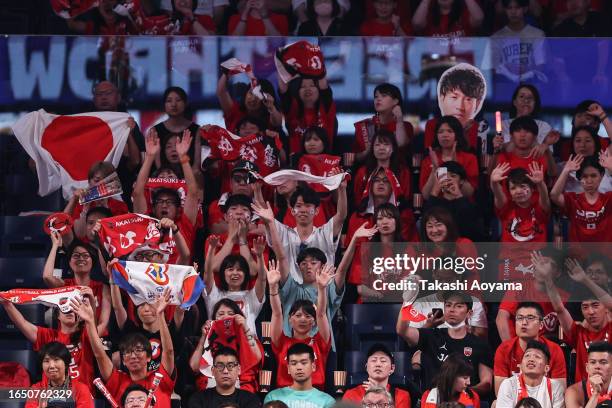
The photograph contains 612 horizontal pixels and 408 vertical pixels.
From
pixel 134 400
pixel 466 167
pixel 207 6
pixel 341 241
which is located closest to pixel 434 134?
pixel 466 167

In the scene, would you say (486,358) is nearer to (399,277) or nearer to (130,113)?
(399,277)

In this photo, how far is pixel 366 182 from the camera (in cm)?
1183

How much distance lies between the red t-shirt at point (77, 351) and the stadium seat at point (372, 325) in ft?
5.99

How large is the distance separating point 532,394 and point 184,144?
3.45m

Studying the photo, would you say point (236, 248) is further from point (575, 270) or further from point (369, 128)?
point (575, 270)

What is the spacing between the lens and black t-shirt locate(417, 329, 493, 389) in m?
10.4

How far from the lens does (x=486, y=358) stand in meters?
10.5

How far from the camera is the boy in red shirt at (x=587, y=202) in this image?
11570mm

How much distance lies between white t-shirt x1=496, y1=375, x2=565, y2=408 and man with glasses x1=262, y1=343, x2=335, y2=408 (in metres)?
1.10

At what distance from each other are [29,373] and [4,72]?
9.33 feet

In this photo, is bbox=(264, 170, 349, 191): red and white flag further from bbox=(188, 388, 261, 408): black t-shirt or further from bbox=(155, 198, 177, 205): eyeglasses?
bbox=(188, 388, 261, 408): black t-shirt

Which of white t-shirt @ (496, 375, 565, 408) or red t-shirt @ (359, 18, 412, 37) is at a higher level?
red t-shirt @ (359, 18, 412, 37)

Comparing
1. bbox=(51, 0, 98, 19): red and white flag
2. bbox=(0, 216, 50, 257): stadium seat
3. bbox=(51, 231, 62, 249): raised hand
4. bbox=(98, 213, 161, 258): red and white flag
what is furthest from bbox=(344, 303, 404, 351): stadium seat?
bbox=(51, 0, 98, 19): red and white flag

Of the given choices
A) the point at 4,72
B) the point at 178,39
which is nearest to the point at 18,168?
the point at 4,72
